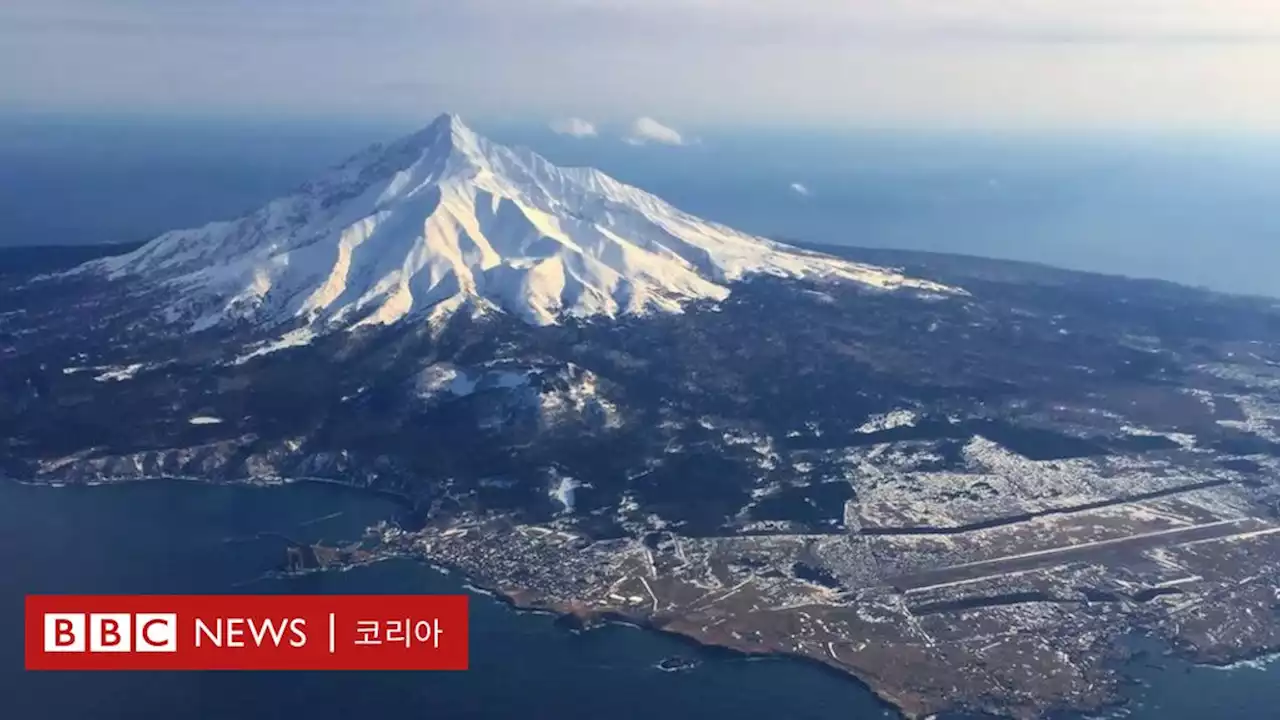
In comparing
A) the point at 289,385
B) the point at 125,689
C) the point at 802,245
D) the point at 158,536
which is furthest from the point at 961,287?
the point at 125,689

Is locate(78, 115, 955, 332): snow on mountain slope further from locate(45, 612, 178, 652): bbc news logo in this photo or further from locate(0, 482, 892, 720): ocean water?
locate(45, 612, 178, 652): bbc news logo

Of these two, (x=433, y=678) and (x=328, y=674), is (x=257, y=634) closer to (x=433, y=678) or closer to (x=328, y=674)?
(x=328, y=674)

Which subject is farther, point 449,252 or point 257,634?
point 449,252

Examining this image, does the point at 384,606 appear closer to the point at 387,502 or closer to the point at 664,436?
the point at 387,502

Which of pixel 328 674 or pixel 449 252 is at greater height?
pixel 449 252

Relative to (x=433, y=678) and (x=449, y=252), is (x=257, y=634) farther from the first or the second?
(x=449, y=252)

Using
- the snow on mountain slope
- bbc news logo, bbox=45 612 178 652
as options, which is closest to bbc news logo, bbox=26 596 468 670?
bbc news logo, bbox=45 612 178 652

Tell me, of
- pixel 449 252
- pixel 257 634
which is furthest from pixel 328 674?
pixel 449 252
